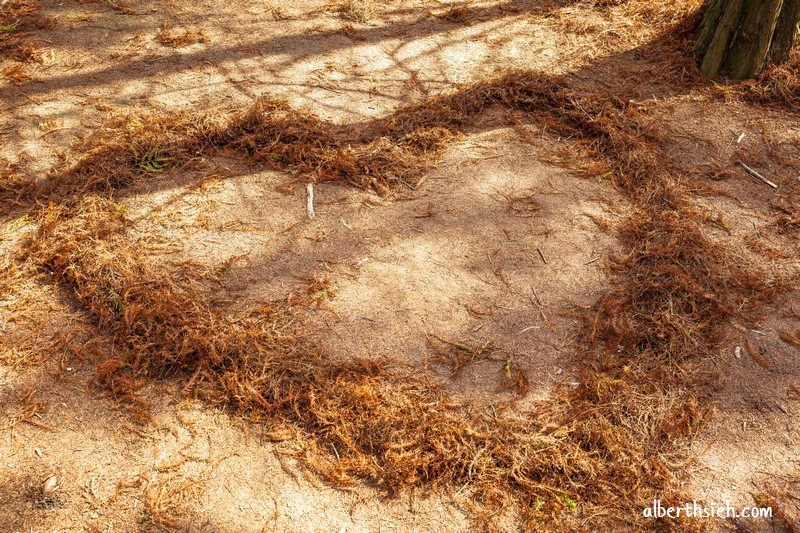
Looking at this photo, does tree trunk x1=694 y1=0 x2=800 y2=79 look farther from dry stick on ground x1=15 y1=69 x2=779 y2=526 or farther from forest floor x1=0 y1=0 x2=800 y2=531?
dry stick on ground x1=15 y1=69 x2=779 y2=526

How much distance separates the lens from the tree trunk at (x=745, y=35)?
4.59 m

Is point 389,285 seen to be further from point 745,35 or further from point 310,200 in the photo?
point 745,35

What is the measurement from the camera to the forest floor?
2.54 metres

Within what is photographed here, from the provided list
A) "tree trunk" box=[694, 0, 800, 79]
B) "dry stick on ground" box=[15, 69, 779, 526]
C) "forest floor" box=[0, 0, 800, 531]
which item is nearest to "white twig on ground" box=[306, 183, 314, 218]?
"forest floor" box=[0, 0, 800, 531]

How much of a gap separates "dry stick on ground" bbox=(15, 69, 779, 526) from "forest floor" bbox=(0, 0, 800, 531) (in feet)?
0.05

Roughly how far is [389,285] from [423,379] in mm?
655

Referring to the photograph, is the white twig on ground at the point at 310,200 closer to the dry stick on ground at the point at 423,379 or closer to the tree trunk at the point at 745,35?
the dry stick on ground at the point at 423,379

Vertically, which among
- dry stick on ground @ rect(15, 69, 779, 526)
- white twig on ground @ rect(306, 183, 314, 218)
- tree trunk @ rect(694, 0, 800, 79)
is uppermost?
tree trunk @ rect(694, 0, 800, 79)

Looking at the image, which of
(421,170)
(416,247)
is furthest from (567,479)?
(421,170)

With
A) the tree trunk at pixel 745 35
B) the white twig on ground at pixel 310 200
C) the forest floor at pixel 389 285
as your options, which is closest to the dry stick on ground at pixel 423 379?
the forest floor at pixel 389 285

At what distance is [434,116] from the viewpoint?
449cm

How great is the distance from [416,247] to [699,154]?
2.32 m

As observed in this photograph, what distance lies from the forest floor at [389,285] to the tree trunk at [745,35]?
0.17 m

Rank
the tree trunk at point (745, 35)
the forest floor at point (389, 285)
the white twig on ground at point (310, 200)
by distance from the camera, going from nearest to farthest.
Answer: the forest floor at point (389, 285)
the white twig on ground at point (310, 200)
the tree trunk at point (745, 35)
